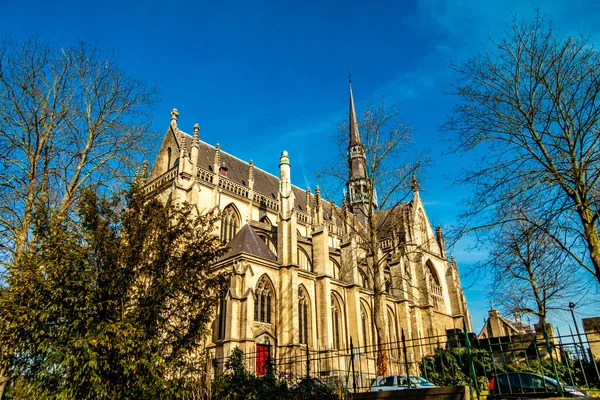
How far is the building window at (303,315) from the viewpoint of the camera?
22.3 m

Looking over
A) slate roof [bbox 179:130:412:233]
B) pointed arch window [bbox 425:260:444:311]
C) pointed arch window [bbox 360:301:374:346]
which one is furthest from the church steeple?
pointed arch window [bbox 425:260:444:311]

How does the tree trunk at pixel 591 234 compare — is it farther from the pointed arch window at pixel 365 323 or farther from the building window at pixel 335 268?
the building window at pixel 335 268

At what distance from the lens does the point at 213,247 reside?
11.0 meters

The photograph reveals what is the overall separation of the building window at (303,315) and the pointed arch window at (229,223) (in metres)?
5.60

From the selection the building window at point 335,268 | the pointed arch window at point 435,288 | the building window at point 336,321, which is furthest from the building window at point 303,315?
the pointed arch window at point 435,288

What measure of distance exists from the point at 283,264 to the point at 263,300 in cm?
216

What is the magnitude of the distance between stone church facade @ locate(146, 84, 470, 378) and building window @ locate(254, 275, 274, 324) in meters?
0.05

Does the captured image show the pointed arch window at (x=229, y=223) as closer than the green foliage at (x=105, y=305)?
No

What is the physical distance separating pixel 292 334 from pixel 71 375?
13.5 metres

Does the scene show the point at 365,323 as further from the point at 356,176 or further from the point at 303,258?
the point at 356,176

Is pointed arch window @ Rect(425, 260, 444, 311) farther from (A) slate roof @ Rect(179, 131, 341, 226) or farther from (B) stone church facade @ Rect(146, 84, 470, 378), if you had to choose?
(A) slate roof @ Rect(179, 131, 341, 226)

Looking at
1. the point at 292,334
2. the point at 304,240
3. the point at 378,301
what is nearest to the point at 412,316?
the point at 304,240

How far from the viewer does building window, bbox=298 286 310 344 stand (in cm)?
2231

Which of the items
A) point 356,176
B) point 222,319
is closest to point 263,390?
point 222,319
